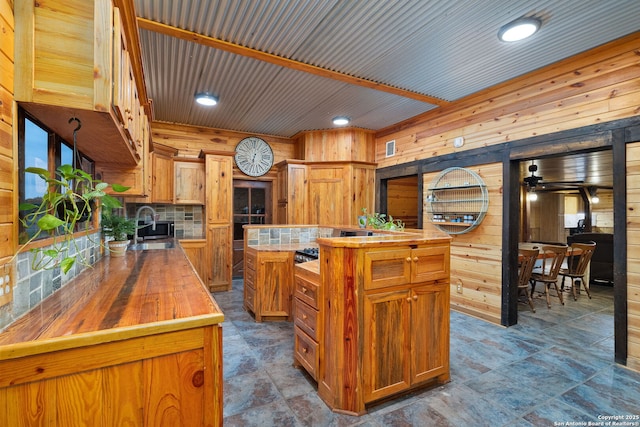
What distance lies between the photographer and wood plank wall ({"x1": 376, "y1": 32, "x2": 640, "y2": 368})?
2499 millimetres

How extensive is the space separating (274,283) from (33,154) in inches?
98.2

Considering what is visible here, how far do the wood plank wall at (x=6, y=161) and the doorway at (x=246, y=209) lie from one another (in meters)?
4.39

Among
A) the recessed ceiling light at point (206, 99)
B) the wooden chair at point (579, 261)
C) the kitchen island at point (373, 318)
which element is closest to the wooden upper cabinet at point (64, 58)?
the kitchen island at point (373, 318)

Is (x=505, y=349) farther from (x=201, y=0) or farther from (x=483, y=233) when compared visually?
(x=201, y=0)

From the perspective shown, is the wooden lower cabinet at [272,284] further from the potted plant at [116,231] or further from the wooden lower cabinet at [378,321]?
the wooden lower cabinet at [378,321]

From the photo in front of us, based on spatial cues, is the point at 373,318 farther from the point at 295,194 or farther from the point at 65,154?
the point at 295,194

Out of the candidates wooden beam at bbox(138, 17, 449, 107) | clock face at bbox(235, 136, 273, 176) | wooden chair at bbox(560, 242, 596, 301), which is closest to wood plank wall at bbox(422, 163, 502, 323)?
wooden beam at bbox(138, 17, 449, 107)

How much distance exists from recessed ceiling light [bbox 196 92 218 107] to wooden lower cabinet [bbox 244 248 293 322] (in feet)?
6.69

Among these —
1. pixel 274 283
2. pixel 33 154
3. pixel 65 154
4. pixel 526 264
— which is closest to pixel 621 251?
pixel 526 264

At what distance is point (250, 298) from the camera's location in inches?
144

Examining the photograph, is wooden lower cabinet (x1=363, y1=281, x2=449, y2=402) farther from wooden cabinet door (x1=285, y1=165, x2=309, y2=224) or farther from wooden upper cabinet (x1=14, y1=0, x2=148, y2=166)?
wooden cabinet door (x1=285, y1=165, x2=309, y2=224)

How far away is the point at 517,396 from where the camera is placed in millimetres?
2055

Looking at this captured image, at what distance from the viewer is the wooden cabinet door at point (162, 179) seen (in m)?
4.43

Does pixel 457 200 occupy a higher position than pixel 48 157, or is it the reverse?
pixel 48 157
